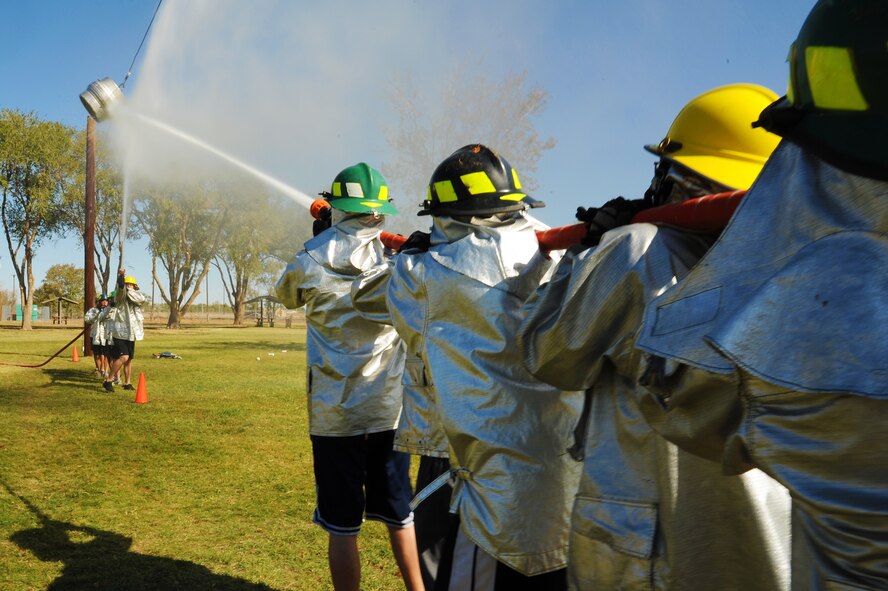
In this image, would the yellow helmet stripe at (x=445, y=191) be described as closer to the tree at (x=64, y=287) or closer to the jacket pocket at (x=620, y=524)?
the jacket pocket at (x=620, y=524)

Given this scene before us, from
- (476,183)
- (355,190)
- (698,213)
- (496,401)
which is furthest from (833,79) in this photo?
(355,190)

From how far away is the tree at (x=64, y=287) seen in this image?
52.5 meters

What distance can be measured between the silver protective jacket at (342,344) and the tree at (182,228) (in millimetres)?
44523

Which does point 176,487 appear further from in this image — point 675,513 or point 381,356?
point 675,513

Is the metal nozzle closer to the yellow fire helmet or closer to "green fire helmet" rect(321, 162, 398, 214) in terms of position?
"green fire helmet" rect(321, 162, 398, 214)

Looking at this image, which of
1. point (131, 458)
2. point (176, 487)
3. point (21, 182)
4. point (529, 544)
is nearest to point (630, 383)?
point (529, 544)

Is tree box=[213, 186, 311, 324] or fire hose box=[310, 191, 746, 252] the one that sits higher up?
tree box=[213, 186, 311, 324]

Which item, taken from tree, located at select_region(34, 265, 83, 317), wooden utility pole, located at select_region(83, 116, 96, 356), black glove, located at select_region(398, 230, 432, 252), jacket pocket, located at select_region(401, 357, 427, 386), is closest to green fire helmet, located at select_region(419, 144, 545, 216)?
black glove, located at select_region(398, 230, 432, 252)

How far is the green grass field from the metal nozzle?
6130mm

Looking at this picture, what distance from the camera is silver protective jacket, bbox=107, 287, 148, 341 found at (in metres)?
13.9

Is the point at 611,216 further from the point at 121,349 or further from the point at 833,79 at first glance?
the point at 121,349

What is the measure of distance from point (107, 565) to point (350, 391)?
2362 millimetres

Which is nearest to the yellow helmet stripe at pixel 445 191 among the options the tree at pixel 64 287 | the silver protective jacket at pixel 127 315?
the silver protective jacket at pixel 127 315

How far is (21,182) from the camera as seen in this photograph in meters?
40.5
